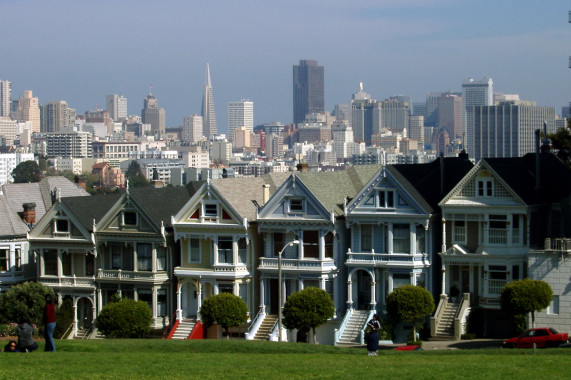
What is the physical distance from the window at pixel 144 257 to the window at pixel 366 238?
28.7ft

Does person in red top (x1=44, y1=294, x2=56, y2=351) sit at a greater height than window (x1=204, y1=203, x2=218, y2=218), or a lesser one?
lesser

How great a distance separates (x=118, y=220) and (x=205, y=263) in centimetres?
419

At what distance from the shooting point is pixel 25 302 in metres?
53.2

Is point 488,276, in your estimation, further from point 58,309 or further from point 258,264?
point 58,309

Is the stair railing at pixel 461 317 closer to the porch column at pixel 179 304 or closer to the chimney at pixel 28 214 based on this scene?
the porch column at pixel 179 304

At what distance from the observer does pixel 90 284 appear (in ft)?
174

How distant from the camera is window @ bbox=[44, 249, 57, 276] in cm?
5425

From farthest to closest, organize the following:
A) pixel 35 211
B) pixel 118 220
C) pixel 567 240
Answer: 1. pixel 35 211
2. pixel 118 220
3. pixel 567 240

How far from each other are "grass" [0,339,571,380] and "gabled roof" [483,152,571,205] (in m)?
10.0

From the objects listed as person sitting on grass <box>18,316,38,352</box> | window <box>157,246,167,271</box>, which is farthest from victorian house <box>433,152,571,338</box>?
person sitting on grass <box>18,316,38,352</box>

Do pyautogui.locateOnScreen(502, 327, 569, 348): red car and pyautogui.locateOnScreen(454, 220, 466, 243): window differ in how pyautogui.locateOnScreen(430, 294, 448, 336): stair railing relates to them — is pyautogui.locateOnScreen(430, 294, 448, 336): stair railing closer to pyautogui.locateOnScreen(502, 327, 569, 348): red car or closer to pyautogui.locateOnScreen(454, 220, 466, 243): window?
pyautogui.locateOnScreen(454, 220, 466, 243): window

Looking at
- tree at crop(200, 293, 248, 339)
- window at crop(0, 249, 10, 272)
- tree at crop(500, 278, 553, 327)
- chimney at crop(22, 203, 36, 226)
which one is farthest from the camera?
chimney at crop(22, 203, 36, 226)

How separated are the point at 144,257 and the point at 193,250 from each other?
87.8 inches

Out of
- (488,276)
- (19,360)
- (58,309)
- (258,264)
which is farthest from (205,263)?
(19,360)
